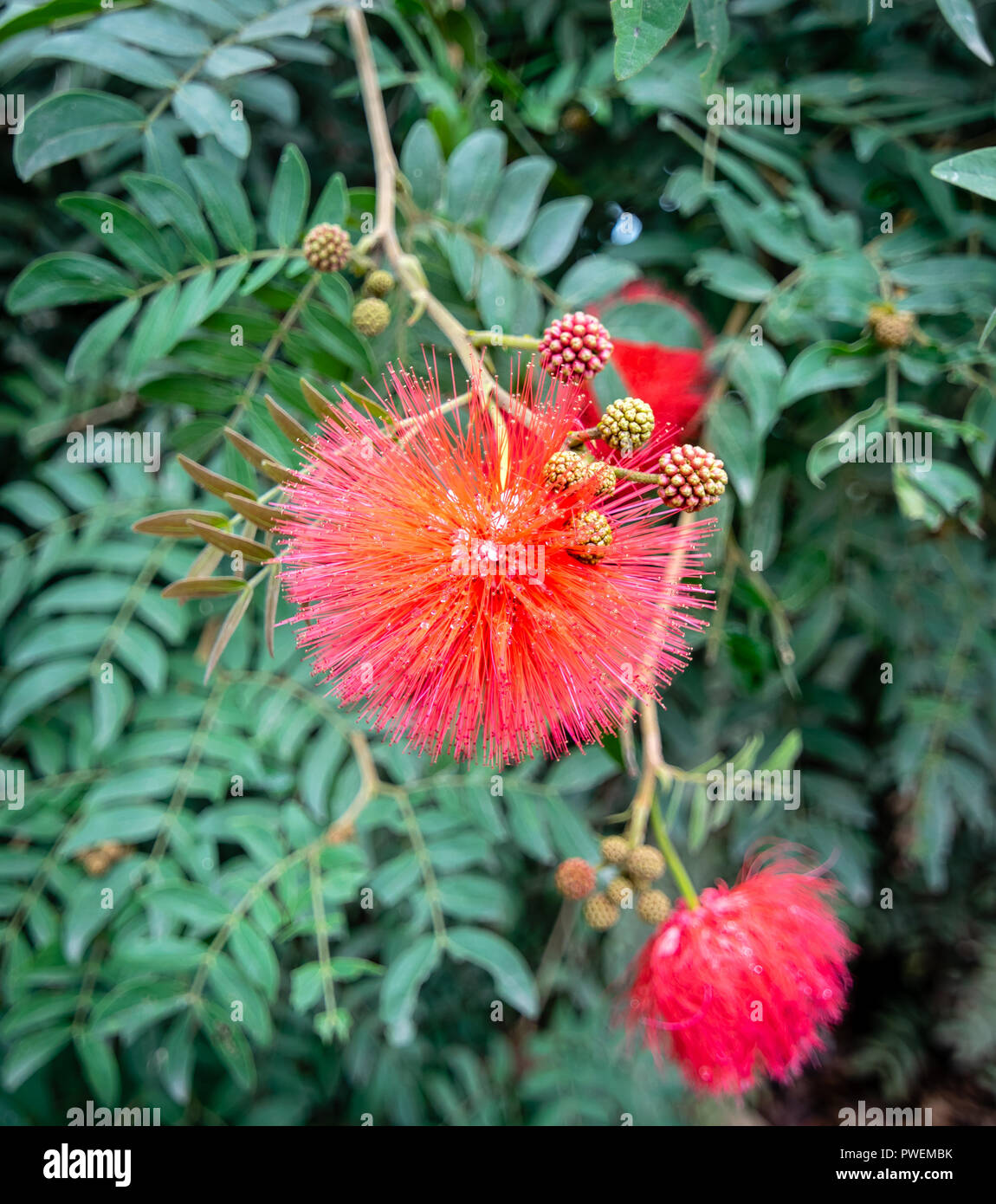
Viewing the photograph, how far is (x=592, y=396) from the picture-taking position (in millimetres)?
1764

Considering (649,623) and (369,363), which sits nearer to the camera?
(649,623)

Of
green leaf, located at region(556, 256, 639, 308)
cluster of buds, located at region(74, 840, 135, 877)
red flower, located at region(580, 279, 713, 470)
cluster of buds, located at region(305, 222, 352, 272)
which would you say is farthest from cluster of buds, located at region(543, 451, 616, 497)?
cluster of buds, located at region(74, 840, 135, 877)

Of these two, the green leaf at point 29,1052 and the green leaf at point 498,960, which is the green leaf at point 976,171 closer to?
the green leaf at point 498,960

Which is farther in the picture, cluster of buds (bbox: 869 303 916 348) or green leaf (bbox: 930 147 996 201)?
cluster of buds (bbox: 869 303 916 348)

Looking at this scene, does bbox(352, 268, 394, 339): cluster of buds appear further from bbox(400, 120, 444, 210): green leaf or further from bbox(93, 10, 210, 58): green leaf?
bbox(93, 10, 210, 58): green leaf

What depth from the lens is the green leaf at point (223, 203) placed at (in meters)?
1.73

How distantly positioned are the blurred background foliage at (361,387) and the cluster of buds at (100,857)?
1 centimetres

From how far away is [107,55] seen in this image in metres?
1.69

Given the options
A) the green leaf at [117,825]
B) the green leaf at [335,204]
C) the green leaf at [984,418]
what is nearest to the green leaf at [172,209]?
the green leaf at [335,204]

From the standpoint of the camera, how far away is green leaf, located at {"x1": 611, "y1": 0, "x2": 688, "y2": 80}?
1212mm

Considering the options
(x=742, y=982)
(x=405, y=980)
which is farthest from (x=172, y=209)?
(x=742, y=982)
